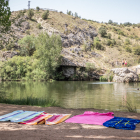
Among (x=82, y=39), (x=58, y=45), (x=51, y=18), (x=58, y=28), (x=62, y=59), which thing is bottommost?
(x=62, y=59)

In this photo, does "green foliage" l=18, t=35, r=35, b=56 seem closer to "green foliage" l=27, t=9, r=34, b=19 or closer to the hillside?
the hillside

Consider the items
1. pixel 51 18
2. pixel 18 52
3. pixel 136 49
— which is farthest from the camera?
pixel 51 18

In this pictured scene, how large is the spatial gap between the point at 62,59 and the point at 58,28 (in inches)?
713

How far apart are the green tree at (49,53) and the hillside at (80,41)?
13.2 ft

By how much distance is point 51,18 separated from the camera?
65562 millimetres

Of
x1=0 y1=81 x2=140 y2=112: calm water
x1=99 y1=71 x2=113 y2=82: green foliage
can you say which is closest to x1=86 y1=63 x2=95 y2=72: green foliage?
x1=99 y1=71 x2=113 y2=82: green foliage

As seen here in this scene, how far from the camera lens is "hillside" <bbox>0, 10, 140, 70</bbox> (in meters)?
49.8

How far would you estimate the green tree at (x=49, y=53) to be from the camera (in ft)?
142

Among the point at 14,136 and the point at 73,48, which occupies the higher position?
the point at 73,48

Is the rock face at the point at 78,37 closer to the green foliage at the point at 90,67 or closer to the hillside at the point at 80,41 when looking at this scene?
the hillside at the point at 80,41

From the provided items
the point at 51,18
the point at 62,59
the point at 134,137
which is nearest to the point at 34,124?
the point at 134,137

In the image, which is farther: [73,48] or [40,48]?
[73,48]

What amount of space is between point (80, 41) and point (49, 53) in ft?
61.1

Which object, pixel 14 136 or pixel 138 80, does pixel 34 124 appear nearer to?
pixel 14 136
